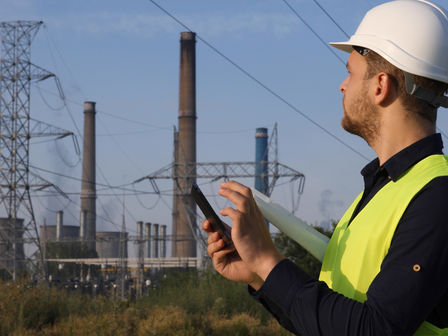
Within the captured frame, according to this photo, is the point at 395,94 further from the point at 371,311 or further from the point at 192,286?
the point at 192,286

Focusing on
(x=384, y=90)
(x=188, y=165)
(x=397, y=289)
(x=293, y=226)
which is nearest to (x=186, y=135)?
(x=188, y=165)

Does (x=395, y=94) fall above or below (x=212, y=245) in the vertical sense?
above

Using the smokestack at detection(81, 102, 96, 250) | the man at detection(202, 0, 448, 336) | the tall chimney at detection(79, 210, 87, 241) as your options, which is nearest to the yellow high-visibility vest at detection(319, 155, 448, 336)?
the man at detection(202, 0, 448, 336)

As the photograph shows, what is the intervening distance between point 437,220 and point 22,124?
35.6 meters

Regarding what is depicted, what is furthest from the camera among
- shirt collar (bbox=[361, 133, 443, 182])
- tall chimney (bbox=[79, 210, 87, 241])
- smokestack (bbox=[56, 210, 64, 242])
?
smokestack (bbox=[56, 210, 64, 242])

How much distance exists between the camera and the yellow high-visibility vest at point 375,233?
1396 millimetres

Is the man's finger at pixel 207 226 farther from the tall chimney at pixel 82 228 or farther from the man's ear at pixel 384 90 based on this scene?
the tall chimney at pixel 82 228

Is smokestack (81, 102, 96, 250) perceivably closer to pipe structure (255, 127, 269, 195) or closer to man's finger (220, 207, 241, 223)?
pipe structure (255, 127, 269, 195)

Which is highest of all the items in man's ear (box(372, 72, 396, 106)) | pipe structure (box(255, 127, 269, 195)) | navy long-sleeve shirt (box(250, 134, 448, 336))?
pipe structure (box(255, 127, 269, 195))

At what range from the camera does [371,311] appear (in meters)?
1.26

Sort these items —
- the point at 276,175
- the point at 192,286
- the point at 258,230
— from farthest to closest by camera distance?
the point at 276,175, the point at 192,286, the point at 258,230

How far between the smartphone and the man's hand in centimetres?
1

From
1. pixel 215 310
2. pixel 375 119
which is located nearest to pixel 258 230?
pixel 375 119

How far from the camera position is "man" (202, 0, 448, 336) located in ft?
4.14
